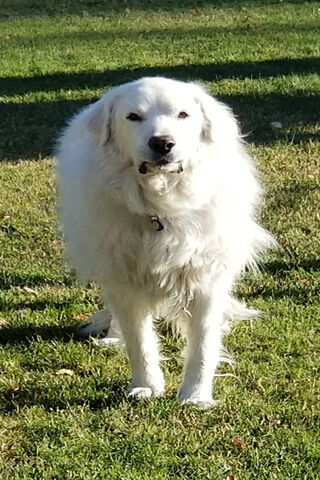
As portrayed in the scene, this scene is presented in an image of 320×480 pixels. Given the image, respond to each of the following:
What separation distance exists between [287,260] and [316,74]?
19.2 ft

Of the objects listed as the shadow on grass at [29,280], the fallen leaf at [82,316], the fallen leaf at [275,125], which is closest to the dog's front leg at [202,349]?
the fallen leaf at [82,316]

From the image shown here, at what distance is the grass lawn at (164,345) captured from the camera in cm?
372

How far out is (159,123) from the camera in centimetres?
377

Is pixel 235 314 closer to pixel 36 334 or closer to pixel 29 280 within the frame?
pixel 36 334

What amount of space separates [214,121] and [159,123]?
34 cm

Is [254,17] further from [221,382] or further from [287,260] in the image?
[221,382]

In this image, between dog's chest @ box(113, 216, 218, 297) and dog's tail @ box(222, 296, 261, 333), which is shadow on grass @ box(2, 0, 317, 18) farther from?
dog's chest @ box(113, 216, 218, 297)

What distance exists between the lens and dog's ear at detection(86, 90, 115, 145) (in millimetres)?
3969

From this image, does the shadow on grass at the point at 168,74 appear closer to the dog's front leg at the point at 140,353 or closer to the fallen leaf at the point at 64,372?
the fallen leaf at the point at 64,372

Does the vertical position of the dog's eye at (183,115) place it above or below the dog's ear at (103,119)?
above

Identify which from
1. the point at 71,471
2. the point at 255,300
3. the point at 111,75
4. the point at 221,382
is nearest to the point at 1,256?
the point at 255,300

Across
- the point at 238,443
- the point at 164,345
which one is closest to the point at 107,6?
the point at 164,345

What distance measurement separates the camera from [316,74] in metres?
11.1

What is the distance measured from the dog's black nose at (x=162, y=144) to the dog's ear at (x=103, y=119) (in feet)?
1.09
